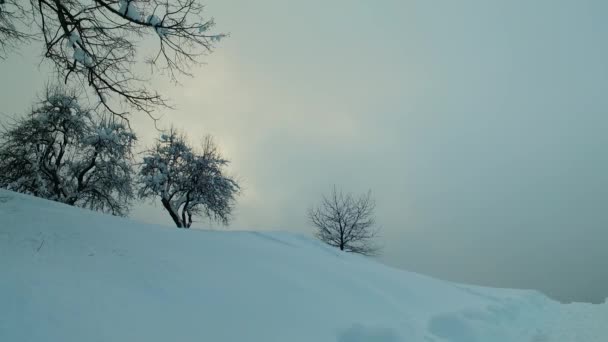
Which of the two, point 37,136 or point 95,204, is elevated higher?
point 37,136

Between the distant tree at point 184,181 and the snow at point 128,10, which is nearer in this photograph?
the snow at point 128,10

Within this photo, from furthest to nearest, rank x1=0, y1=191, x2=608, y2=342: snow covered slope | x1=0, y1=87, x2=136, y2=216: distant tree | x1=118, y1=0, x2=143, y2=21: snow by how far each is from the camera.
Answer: x1=0, y1=87, x2=136, y2=216: distant tree → x1=118, y1=0, x2=143, y2=21: snow → x1=0, y1=191, x2=608, y2=342: snow covered slope

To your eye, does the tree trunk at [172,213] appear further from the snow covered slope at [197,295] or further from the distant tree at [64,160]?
the snow covered slope at [197,295]

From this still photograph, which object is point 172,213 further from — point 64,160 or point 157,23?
point 157,23

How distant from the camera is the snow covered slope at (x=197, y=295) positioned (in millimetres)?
2623

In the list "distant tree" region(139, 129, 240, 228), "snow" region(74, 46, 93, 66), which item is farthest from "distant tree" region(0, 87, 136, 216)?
"snow" region(74, 46, 93, 66)

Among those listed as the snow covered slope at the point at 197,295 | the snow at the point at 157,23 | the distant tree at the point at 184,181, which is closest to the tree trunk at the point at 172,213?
the distant tree at the point at 184,181

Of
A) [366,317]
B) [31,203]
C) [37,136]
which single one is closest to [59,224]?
[31,203]

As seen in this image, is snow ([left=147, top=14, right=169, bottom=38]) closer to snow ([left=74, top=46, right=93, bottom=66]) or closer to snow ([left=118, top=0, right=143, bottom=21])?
snow ([left=118, top=0, right=143, bottom=21])

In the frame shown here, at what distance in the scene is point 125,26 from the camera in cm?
572

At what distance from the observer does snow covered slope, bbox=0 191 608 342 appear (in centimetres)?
262

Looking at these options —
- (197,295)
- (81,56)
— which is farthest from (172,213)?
(197,295)

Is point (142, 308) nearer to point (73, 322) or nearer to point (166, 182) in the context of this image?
point (73, 322)

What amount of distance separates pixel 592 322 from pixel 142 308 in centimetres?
719
